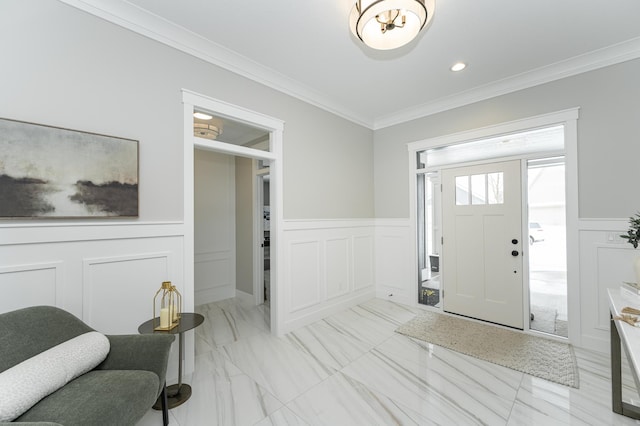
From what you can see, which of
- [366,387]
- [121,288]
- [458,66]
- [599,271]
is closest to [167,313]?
[121,288]

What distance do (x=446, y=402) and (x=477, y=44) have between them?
312cm

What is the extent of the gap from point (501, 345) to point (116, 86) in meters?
4.32

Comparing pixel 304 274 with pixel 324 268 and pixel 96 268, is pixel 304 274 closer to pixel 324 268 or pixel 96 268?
pixel 324 268

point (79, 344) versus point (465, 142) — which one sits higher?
point (465, 142)

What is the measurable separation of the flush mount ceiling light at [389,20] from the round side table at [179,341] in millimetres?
2455

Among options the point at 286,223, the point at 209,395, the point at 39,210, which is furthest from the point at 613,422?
the point at 39,210

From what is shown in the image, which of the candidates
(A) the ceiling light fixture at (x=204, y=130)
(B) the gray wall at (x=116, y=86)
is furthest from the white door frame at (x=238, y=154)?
(A) the ceiling light fixture at (x=204, y=130)

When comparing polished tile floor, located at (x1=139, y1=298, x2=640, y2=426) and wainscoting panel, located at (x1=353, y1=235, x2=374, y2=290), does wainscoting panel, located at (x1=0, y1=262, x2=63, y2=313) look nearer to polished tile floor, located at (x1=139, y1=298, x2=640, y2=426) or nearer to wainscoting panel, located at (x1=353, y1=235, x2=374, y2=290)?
polished tile floor, located at (x1=139, y1=298, x2=640, y2=426)

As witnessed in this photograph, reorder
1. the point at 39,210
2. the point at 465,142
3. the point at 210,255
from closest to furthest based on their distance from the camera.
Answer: the point at 39,210 → the point at 465,142 → the point at 210,255

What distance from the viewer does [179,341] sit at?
6.77ft

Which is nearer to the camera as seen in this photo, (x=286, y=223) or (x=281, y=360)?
(x=281, y=360)

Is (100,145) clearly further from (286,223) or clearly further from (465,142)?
(465,142)

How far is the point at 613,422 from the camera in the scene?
5.93ft

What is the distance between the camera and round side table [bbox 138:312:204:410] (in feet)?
6.36
